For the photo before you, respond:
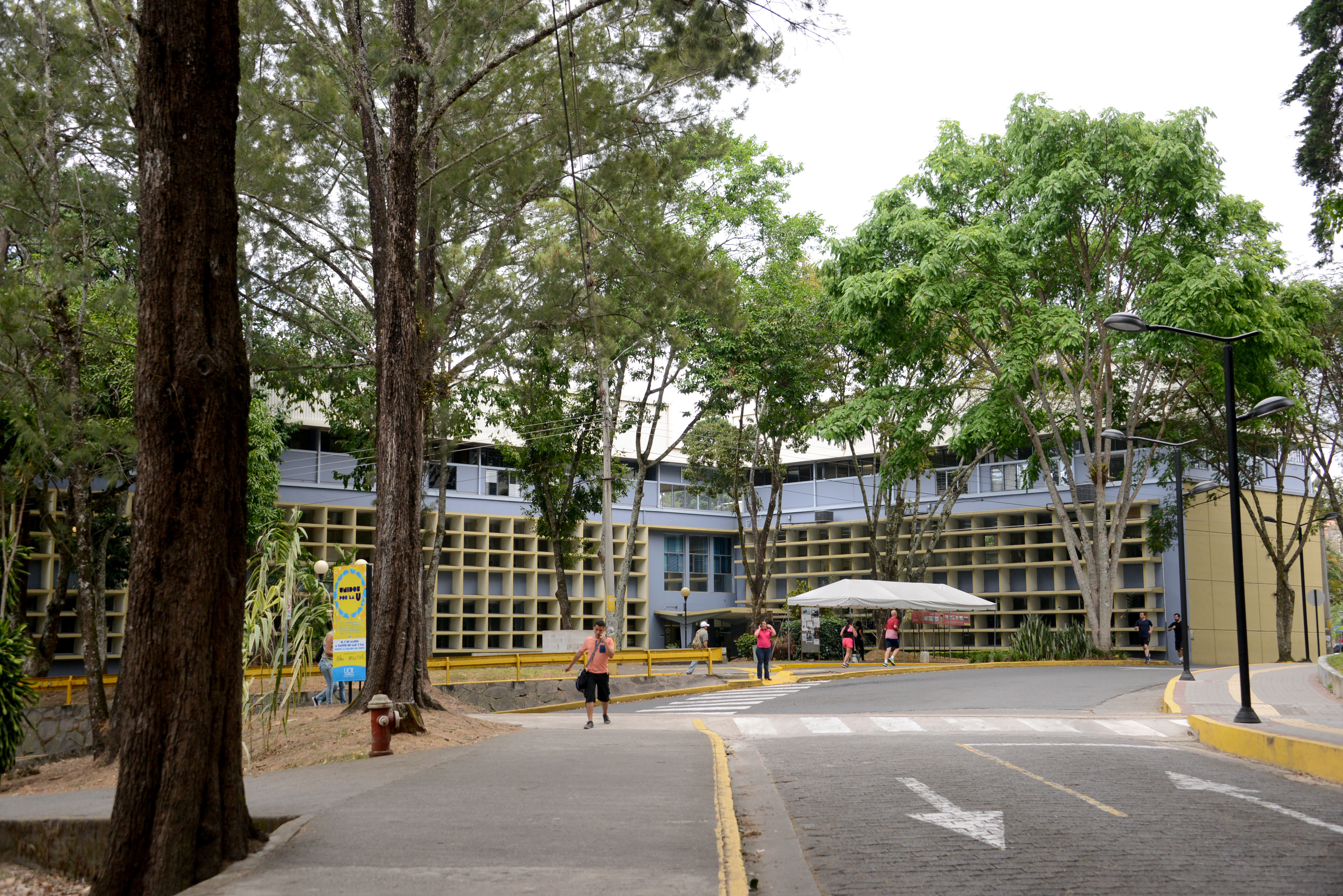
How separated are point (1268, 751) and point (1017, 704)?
8.61m

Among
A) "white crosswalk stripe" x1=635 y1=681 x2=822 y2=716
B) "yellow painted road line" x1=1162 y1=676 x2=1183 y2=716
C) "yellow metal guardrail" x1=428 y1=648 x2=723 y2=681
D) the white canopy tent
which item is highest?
the white canopy tent

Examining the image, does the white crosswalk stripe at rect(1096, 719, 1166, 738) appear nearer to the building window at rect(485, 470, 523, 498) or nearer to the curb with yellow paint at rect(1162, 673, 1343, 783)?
the curb with yellow paint at rect(1162, 673, 1343, 783)

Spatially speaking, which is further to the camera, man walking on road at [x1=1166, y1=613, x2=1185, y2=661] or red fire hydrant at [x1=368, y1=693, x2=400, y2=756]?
man walking on road at [x1=1166, y1=613, x2=1185, y2=661]

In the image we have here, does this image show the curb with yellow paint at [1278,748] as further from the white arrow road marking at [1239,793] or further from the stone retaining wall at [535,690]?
the stone retaining wall at [535,690]

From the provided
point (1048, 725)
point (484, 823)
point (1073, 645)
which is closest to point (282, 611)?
point (484, 823)

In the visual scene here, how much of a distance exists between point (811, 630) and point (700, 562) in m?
12.0

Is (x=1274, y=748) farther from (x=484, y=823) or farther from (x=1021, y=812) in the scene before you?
(x=484, y=823)

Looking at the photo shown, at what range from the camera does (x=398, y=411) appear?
46.7 ft

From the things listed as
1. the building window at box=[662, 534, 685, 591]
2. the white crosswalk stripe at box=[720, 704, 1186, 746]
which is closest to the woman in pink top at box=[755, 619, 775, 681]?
the white crosswalk stripe at box=[720, 704, 1186, 746]

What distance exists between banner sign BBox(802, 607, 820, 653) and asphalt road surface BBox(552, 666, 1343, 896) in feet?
58.1

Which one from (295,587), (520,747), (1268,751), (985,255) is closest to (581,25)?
(295,587)

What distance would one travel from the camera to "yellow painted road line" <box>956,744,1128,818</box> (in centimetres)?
865

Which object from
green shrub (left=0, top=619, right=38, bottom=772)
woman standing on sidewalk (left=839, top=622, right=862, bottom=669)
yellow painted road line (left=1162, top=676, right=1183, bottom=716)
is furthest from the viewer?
woman standing on sidewalk (left=839, top=622, right=862, bottom=669)

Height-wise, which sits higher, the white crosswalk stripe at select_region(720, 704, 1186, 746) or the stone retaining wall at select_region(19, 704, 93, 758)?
the white crosswalk stripe at select_region(720, 704, 1186, 746)
